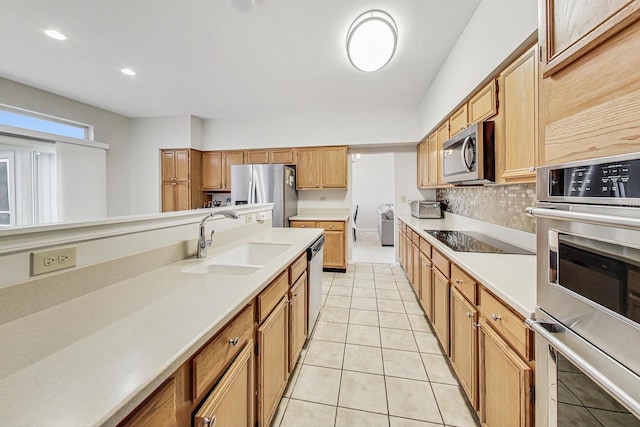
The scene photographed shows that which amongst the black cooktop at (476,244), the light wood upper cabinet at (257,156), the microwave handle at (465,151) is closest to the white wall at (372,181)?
the light wood upper cabinet at (257,156)

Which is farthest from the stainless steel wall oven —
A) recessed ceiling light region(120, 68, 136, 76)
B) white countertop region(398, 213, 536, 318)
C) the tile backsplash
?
recessed ceiling light region(120, 68, 136, 76)

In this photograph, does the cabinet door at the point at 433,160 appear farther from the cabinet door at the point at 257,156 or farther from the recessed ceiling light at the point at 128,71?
the recessed ceiling light at the point at 128,71

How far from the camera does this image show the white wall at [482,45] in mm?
1404

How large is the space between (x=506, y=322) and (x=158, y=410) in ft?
4.09

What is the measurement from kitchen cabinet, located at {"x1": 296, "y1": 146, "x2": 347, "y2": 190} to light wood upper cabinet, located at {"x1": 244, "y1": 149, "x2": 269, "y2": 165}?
619mm

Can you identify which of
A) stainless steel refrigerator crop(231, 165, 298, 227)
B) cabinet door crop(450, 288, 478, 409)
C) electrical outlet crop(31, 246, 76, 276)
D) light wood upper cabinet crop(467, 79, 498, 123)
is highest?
light wood upper cabinet crop(467, 79, 498, 123)

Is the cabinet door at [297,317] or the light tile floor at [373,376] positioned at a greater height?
the cabinet door at [297,317]

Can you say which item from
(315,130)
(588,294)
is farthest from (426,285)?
(315,130)

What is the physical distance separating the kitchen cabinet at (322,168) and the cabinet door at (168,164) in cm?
227

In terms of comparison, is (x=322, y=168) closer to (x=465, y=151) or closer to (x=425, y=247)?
(x=425, y=247)

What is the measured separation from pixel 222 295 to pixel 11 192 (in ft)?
14.4

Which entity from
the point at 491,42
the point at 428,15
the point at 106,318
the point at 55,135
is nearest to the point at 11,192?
the point at 55,135

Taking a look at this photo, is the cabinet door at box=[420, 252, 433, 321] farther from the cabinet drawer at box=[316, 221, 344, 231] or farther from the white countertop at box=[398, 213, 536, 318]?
the cabinet drawer at box=[316, 221, 344, 231]

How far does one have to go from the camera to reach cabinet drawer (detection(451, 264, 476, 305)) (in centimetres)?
135
